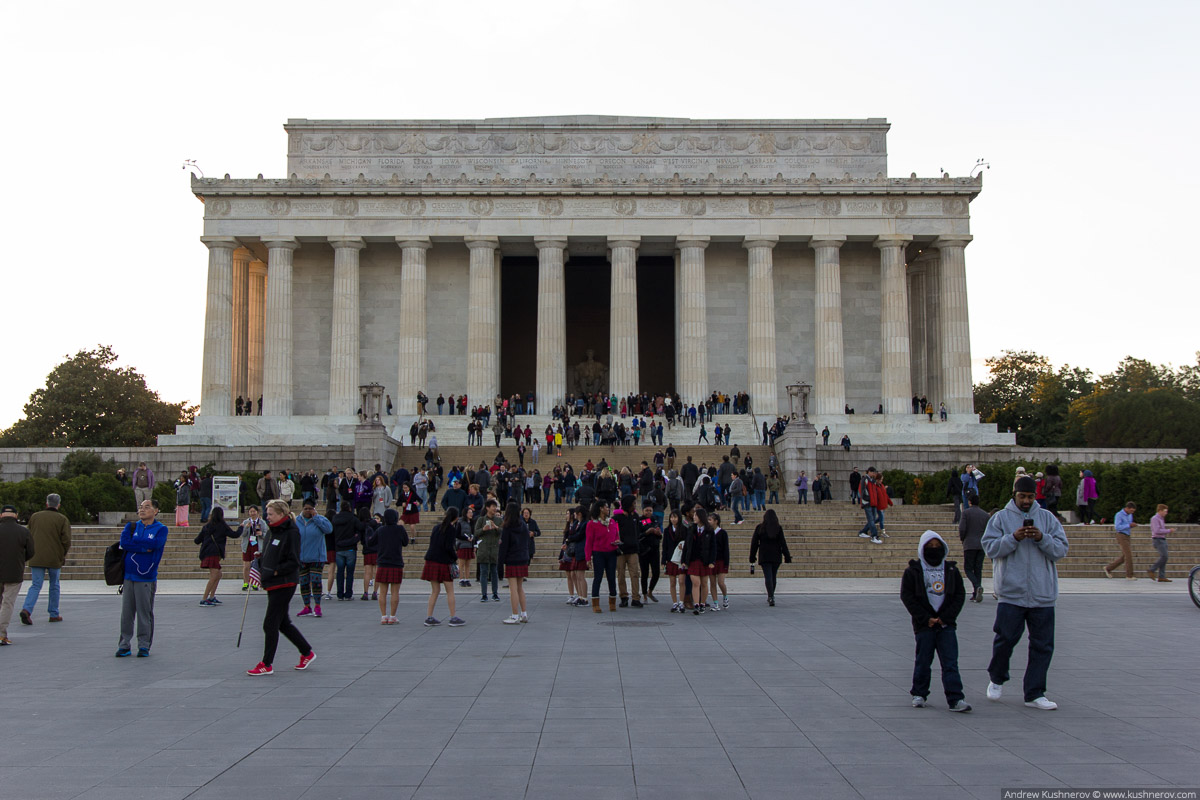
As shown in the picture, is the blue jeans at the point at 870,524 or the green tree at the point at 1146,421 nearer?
the blue jeans at the point at 870,524

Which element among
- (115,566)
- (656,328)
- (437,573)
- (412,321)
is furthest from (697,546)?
(656,328)

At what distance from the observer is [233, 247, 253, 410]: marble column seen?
53.7m

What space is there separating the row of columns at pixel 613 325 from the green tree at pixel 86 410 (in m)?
18.3

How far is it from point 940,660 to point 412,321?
4517 centimetres

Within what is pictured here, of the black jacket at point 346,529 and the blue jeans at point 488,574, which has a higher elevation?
the black jacket at point 346,529

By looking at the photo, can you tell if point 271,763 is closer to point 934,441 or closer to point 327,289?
point 934,441

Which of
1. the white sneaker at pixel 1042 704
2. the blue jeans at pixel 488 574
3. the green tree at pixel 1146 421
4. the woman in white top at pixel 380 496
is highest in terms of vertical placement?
the green tree at pixel 1146 421

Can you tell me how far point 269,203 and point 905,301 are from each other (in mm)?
33626

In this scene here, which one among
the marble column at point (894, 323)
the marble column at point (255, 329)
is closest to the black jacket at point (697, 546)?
the marble column at point (894, 323)

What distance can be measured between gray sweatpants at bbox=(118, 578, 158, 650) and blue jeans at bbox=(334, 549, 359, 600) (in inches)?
247

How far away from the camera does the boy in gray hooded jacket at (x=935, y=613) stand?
29.7 feet

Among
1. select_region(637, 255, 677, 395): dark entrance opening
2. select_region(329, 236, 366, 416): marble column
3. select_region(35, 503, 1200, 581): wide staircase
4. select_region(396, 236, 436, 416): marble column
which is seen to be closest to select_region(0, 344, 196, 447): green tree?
select_region(329, 236, 366, 416): marble column

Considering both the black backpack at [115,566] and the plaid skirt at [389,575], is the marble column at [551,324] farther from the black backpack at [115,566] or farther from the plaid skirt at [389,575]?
the black backpack at [115,566]

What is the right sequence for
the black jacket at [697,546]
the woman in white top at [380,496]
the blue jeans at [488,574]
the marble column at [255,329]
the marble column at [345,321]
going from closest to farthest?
1. the black jacket at [697,546]
2. the blue jeans at [488,574]
3. the woman in white top at [380,496]
4. the marble column at [345,321]
5. the marble column at [255,329]
